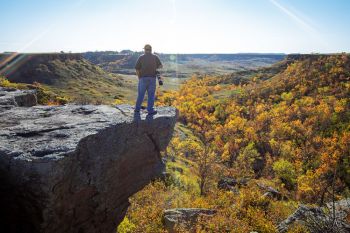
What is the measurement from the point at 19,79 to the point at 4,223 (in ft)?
480

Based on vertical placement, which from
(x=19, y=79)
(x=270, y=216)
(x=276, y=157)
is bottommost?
(x=276, y=157)

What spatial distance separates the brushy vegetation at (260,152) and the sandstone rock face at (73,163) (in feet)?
35.2

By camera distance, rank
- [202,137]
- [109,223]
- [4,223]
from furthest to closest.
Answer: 1. [202,137]
2. [109,223]
3. [4,223]

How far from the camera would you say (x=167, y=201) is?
40750 millimetres

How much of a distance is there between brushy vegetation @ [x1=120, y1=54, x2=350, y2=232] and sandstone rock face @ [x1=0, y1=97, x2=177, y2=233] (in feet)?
35.2

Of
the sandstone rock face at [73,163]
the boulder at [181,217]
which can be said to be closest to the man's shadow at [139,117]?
the sandstone rock face at [73,163]

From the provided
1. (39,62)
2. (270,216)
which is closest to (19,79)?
(39,62)

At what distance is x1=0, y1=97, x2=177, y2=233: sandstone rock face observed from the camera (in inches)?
399

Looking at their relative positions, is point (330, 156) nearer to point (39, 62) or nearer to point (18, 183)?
point (18, 183)

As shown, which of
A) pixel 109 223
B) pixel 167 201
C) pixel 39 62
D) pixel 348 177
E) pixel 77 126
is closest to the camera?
pixel 77 126

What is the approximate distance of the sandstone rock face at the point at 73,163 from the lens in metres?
10.1

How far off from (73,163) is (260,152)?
118 meters

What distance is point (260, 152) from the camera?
12281 cm

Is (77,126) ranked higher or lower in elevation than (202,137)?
higher
